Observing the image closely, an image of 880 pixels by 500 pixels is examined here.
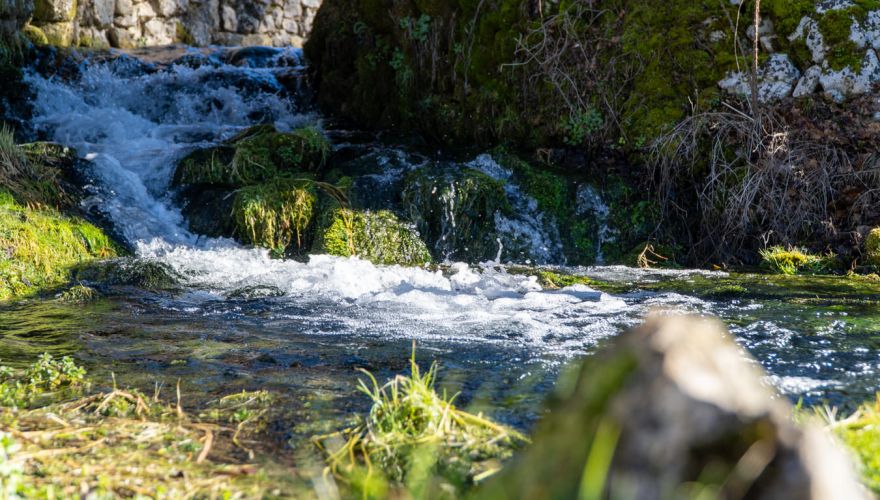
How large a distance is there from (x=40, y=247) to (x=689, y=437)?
22.7ft

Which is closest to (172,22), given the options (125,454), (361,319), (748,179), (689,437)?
(748,179)

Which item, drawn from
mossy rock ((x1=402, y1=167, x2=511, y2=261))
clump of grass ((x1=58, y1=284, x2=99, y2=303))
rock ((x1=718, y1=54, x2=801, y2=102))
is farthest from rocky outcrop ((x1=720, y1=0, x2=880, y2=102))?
clump of grass ((x1=58, y1=284, x2=99, y2=303))

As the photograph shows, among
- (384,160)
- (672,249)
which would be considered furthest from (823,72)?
(384,160)

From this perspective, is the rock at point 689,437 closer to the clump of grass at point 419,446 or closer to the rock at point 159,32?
the clump of grass at point 419,446

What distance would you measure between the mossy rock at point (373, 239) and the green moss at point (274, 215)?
0.34 meters

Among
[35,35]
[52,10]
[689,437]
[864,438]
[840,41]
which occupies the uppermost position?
[52,10]

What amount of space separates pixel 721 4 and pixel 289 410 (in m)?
7.42

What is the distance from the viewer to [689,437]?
1.55 m

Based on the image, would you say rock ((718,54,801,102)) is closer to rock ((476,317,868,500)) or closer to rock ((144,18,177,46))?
rock ((476,317,868,500))

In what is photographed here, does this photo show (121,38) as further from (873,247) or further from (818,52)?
(873,247)

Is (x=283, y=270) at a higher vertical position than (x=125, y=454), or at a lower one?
lower

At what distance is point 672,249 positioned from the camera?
846 cm

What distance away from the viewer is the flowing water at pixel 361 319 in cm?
382

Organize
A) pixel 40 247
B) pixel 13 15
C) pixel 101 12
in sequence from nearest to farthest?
pixel 40 247
pixel 13 15
pixel 101 12
